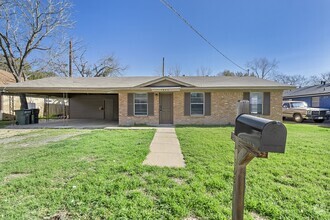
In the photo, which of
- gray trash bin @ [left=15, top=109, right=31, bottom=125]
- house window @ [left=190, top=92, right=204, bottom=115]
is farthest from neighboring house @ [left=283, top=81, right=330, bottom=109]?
gray trash bin @ [left=15, top=109, right=31, bottom=125]

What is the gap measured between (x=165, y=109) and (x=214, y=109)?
329cm

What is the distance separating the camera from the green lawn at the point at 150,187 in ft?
8.98

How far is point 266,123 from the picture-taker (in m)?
1.38

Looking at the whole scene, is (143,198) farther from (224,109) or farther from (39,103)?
(39,103)

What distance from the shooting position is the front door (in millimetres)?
12742

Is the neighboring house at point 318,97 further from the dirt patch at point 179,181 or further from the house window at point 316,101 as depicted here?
the dirt patch at point 179,181

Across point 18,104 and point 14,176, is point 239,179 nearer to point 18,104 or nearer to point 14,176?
point 14,176

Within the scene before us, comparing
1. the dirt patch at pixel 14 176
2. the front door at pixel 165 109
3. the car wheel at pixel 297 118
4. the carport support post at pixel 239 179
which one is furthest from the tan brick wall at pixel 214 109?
the carport support post at pixel 239 179

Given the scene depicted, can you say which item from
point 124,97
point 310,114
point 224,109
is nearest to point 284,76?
point 310,114

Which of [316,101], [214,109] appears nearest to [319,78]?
[316,101]

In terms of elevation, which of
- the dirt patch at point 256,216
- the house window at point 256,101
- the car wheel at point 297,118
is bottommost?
the dirt patch at point 256,216

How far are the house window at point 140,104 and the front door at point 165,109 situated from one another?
41.5 inches

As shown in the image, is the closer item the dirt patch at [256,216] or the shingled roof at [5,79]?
the dirt patch at [256,216]

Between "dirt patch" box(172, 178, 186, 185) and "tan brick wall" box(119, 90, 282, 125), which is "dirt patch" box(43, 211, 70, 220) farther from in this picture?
"tan brick wall" box(119, 90, 282, 125)
